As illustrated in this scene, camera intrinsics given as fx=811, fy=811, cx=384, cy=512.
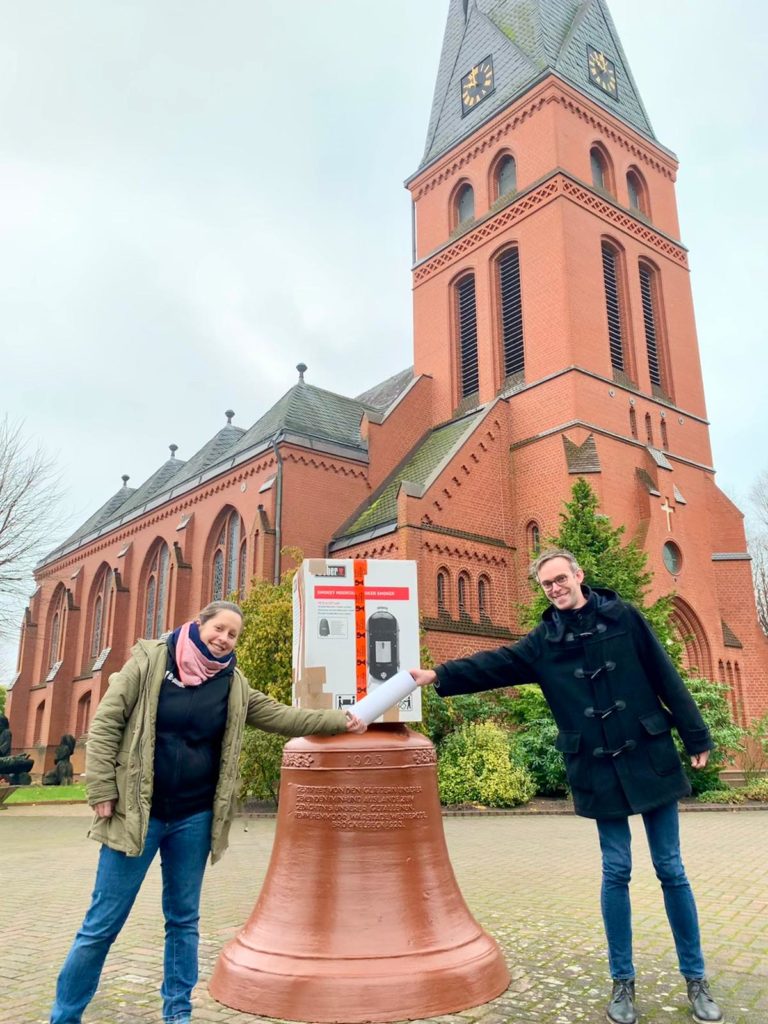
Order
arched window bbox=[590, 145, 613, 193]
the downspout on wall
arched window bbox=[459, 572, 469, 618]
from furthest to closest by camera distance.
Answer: arched window bbox=[590, 145, 613, 193], the downspout on wall, arched window bbox=[459, 572, 469, 618]

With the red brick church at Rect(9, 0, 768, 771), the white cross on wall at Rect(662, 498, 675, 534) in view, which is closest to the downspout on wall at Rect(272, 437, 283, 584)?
the red brick church at Rect(9, 0, 768, 771)

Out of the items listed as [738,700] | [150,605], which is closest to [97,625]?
[150,605]

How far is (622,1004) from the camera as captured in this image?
3764mm

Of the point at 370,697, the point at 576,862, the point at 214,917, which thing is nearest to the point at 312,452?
the point at 576,862

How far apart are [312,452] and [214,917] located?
19.8 m

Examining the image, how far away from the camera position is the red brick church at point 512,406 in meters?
22.2

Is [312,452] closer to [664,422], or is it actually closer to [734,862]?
[664,422]

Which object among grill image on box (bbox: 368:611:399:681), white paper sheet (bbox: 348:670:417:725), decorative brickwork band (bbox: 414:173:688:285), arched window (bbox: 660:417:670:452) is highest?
decorative brickwork band (bbox: 414:173:688:285)

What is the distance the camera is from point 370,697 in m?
4.24

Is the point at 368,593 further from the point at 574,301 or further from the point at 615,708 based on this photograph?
the point at 574,301

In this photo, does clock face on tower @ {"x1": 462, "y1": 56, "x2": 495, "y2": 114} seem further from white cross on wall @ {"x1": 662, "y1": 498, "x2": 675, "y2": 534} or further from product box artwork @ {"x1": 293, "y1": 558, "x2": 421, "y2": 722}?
product box artwork @ {"x1": 293, "y1": 558, "x2": 421, "y2": 722}

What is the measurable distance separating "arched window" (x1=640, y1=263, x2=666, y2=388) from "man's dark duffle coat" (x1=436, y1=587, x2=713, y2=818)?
77.0ft

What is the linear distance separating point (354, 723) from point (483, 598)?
17.9 m

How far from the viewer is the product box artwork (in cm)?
446
